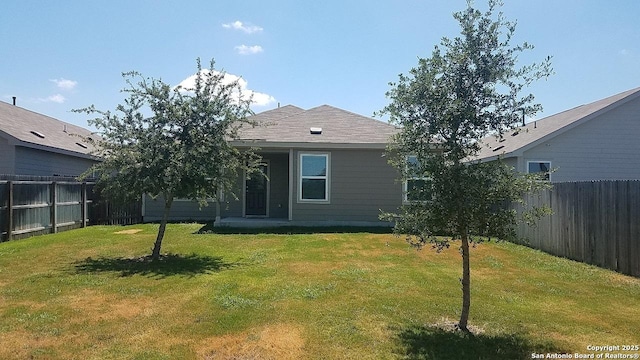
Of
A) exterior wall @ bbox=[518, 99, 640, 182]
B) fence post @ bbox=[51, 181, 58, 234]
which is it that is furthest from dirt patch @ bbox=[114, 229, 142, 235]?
exterior wall @ bbox=[518, 99, 640, 182]

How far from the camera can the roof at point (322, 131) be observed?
1434 cm

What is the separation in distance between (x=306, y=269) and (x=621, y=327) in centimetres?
491

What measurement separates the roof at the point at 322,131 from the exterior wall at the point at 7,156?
24.8ft

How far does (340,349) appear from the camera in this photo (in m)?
4.60

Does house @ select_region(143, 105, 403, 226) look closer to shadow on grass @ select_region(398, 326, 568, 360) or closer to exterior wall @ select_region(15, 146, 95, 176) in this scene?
exterior wall @ select_region(15, 146, 95, 176)

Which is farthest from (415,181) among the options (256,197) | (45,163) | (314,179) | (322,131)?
(45,163)

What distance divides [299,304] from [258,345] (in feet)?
4.84

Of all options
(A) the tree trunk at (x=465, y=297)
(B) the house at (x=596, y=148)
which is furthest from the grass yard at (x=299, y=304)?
(B) the house at (x=596, y=148)

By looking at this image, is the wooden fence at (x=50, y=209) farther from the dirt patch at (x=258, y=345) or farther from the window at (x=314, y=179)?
the dirt patch at (x=258, y=345)

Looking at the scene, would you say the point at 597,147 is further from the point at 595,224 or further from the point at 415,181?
the point at 415,181

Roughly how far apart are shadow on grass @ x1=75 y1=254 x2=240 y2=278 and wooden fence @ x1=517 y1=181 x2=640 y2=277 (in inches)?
226

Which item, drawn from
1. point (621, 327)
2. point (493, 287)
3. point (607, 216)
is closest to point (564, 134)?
point (607, 216)

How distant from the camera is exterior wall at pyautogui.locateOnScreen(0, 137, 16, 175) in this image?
1478 centimetres

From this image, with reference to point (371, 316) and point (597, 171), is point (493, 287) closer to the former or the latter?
point (371, 316)
